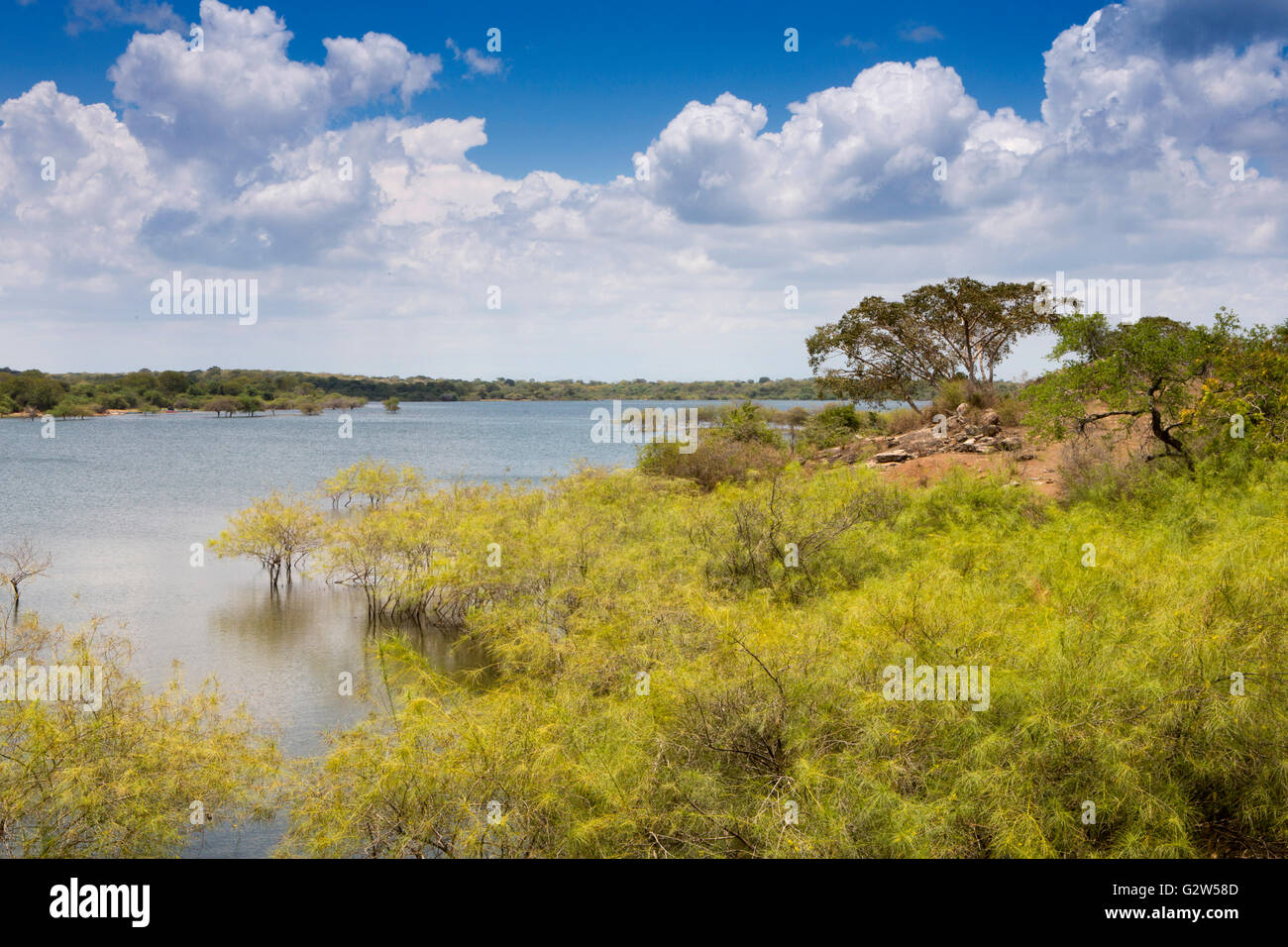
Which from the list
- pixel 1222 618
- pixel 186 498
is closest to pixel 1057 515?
pixel 1222 618

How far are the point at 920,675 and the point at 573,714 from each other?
4110 millimetres

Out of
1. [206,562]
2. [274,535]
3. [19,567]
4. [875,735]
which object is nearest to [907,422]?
[274,535]

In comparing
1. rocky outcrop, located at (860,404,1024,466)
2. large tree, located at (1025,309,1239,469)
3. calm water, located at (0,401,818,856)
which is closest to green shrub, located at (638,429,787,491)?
rocky outcrop, located at (860,404,1024,466)

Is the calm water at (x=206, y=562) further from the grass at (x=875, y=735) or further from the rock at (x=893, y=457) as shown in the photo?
the rock at (x=893, y=457)

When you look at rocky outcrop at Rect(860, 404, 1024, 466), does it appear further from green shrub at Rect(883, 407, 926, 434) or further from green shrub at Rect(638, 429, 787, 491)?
green shrub at Rect(638, 429, 787, 491)

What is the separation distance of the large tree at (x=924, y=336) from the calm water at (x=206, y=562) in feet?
56.8

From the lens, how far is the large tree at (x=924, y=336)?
44281 mm

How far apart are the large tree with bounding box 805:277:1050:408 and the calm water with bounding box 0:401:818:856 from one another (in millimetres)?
17305

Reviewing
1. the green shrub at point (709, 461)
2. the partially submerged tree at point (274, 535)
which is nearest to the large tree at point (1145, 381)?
the green shrub at point (709, 461)

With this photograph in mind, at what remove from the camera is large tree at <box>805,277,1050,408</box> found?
4428 centimetres

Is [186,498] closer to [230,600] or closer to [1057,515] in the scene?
[230,600]

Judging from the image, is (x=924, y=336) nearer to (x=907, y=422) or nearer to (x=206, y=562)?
(x=907, y=422)

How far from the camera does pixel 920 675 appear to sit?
1052cm

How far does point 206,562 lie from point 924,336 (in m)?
33.3
